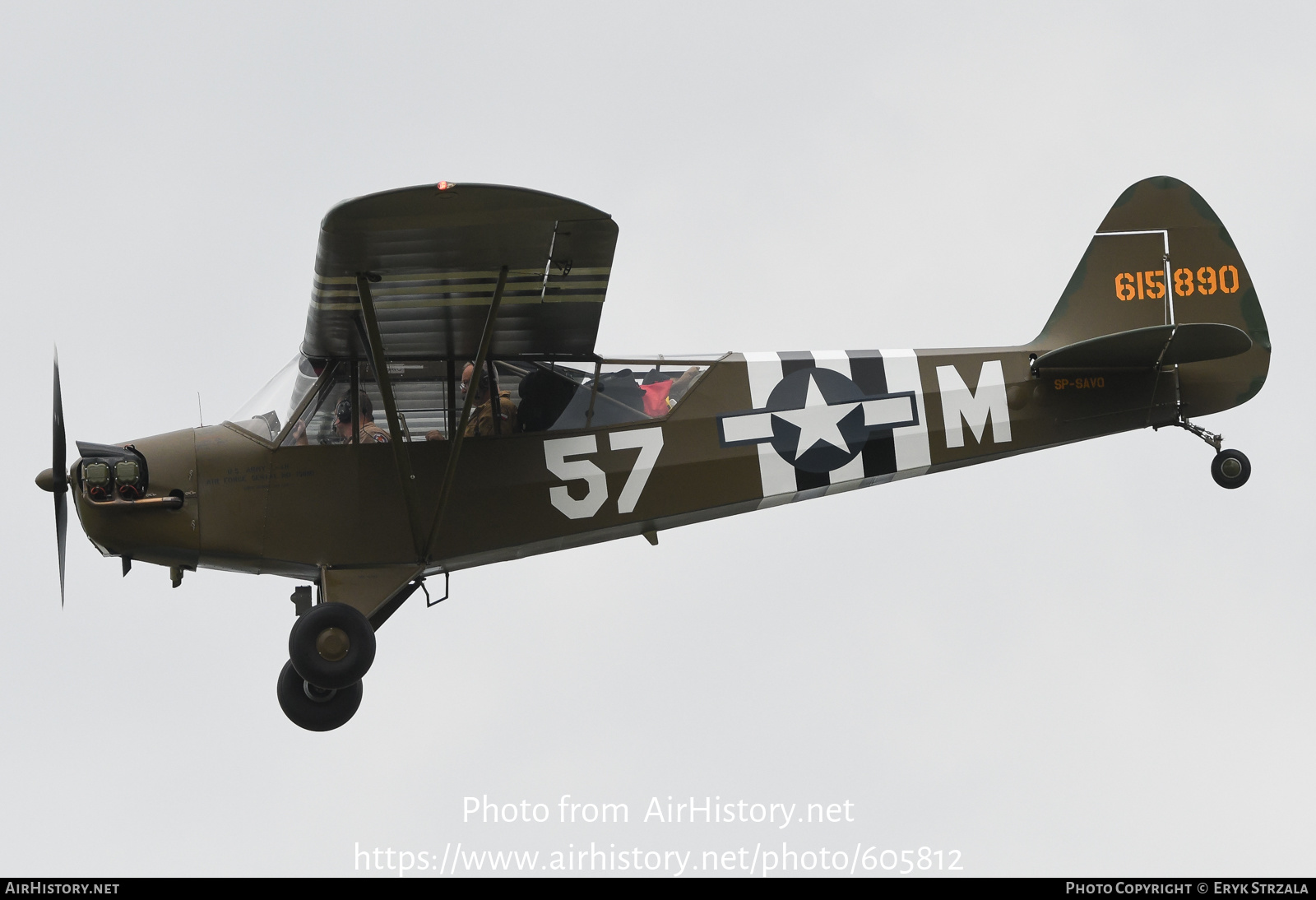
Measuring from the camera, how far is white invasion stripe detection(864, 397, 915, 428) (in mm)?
9711

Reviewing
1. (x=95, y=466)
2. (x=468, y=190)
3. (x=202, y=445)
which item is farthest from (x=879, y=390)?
(x=95, y=466)

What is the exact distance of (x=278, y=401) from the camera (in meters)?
8.98

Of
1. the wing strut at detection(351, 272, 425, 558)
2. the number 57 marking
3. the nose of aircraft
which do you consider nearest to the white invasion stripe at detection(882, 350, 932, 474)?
the number 57 marking

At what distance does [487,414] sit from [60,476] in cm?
269

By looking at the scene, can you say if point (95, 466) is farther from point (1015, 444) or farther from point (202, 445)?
point (1015, 444)

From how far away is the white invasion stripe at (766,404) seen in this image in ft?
31.0

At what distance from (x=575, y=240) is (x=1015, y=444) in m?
3.78

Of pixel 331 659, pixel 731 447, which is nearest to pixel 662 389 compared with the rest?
pixel 731 447

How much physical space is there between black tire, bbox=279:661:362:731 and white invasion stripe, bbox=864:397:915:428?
12.8ft

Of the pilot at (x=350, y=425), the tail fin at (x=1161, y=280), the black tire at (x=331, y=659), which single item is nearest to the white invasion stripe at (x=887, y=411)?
the tail fin at (x=1161, y=280)

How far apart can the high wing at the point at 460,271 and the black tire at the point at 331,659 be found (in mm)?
1728

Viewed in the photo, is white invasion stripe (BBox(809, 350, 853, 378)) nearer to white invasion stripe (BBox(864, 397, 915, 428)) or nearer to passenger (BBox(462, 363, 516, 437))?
white invasion stripe (BBox(864, 397, 915, 428))

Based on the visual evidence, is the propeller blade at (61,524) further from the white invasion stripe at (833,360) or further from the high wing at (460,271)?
the white invasion stripe at (833,360)

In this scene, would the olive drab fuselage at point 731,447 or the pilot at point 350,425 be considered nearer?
the olive drab fuselage at point 731,447
